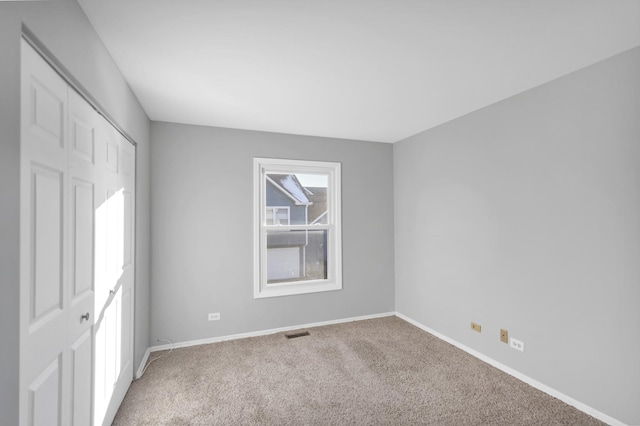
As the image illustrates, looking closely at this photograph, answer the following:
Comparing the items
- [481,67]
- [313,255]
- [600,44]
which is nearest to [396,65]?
[481,67]

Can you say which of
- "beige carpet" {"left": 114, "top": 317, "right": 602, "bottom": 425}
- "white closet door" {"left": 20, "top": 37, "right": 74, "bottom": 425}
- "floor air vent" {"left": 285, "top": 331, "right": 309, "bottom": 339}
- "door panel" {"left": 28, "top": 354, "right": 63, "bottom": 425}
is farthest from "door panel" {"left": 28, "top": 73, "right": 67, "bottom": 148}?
"floor air vent" {"left": 285, "top": 331, "right": 309, "bottom": 339}

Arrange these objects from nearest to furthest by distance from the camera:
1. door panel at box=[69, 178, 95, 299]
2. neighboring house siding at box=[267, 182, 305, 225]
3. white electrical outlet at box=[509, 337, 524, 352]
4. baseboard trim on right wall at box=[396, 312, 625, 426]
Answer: door panel at box=[69, 178, 95, 299] → baseboard trim on right wall at box=[396, 312, 625, 426] → white electrical outlet at box=[509, 337, 524, 352] → neighboring house siding at box=[267, 182, 305, 225]

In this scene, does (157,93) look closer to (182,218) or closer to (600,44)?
(182,218)

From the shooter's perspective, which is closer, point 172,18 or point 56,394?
point 56,394

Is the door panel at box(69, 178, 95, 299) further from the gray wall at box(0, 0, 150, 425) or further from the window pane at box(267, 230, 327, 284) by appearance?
the window pane at box(267, 230, 327, 284)

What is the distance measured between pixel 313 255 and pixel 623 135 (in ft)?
10.2

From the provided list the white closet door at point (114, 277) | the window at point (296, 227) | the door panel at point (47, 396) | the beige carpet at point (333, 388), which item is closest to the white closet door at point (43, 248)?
the door panel at point (47, 396)

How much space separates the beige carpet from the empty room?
0.02 meters

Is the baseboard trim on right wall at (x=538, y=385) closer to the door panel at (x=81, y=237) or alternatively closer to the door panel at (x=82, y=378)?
the door panel at (x=82, y=378)

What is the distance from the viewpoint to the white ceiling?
1559 millimetres

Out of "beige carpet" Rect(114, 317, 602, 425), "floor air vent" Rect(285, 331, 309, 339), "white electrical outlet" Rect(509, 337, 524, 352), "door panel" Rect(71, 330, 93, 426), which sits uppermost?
"door panel" Rect(71, 330, 93, 426)

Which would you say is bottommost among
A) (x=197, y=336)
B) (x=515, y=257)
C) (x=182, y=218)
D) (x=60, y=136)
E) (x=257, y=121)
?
(x=197, y=336)

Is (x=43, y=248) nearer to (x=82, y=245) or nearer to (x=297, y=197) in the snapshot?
(x=82, y=245)

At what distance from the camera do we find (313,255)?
4102mm
